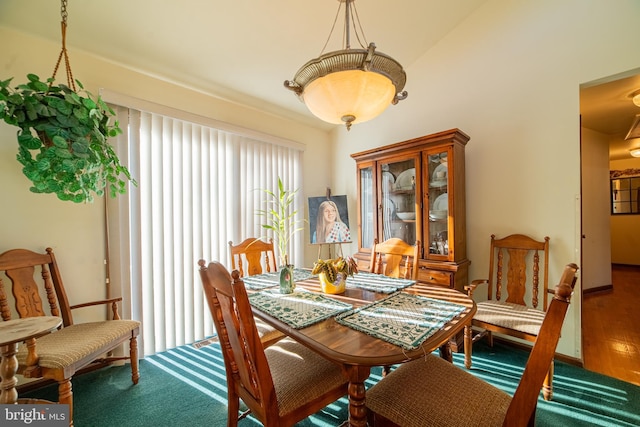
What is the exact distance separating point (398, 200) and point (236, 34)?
2.16m

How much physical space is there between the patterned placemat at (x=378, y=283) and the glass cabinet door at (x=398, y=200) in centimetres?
98

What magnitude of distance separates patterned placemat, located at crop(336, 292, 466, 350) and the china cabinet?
1.09 metres

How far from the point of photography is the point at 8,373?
1176 mm

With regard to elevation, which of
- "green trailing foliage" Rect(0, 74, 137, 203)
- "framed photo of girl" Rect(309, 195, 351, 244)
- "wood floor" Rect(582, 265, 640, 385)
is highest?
"green trailing foliage" Rect(0, 74, 137, 203)

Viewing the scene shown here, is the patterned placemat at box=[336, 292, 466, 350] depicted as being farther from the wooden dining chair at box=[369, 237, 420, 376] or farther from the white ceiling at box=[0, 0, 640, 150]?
the white ceiling at box=[0, 0, 640, 150]

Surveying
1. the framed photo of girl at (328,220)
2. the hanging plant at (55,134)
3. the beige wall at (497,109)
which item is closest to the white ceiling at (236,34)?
the beige wall at (497,109)

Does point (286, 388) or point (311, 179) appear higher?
point (311, 179)

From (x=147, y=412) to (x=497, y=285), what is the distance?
9.27 ft

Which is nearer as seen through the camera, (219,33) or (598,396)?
(598,396)

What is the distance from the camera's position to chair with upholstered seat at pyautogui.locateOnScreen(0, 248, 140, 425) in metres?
1.36

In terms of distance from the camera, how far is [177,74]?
234cm

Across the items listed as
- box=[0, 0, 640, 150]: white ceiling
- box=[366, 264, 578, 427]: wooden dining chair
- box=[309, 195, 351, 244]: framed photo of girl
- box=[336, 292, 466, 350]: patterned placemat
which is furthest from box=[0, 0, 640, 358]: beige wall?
box=[366, 264, 578, 427]: wooden dining chair

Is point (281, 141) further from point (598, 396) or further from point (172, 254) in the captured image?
point (598, 396)

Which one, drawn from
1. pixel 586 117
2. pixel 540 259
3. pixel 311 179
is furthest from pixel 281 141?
pixel 586 117
